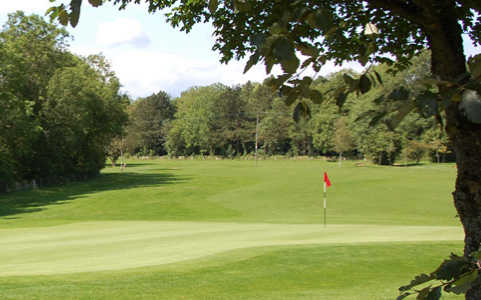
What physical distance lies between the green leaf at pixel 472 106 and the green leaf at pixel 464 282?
0.58 metres

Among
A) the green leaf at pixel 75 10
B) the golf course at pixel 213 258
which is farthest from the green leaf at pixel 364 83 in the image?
the golf course at pixel 213 258

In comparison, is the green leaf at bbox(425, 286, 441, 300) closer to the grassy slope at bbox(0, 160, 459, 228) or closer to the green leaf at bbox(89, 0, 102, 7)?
the green leaf at bbox(89, 0, 102, 7)

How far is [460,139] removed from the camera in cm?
296

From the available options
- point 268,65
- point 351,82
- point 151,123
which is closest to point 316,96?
point 351,82

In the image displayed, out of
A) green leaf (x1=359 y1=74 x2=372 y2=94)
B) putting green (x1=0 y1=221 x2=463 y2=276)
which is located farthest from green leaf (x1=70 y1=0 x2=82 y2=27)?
putting green (x1=0 y1=221 x2=463 y2=276)

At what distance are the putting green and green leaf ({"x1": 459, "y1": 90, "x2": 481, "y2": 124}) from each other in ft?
30.1

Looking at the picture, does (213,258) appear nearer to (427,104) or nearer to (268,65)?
(268,65)

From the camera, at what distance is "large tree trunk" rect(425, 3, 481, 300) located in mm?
2912

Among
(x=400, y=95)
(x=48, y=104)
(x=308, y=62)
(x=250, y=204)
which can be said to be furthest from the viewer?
(x=48, y=104)

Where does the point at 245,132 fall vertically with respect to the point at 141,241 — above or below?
above

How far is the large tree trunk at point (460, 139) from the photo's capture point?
291cm

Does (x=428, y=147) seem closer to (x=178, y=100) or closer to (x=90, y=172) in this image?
(x=90, y=172)

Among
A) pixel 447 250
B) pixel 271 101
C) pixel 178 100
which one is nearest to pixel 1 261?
pixel 447 250

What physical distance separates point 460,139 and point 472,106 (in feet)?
6.25
